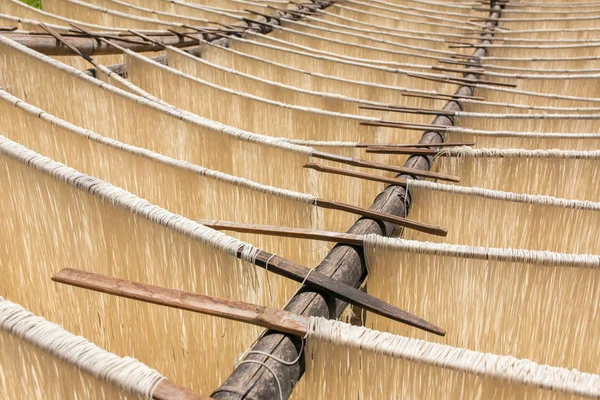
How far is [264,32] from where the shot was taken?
487 centimetres

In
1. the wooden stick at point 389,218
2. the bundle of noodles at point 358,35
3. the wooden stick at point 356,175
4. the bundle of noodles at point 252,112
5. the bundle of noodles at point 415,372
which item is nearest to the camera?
the bundle of noodles at point 415,372

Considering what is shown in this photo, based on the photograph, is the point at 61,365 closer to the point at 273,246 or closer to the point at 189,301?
the point at 189,301

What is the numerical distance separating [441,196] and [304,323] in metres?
0.94

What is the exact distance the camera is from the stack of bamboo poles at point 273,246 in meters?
1.12

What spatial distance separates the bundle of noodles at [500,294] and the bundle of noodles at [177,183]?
0.32 metres

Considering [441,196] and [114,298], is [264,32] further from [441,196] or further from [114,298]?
[114,298]

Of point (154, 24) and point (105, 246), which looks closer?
point (105, 246)

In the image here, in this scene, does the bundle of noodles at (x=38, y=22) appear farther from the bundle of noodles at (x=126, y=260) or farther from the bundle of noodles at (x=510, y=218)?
the bundle of noodles at (x=510, y=218)

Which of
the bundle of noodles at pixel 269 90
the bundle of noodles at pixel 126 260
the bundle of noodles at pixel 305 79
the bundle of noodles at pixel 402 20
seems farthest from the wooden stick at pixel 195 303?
the bundle of noodles at pixel 402 20

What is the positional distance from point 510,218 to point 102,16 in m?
3.85

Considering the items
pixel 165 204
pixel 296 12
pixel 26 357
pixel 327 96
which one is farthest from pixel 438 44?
pixel 26 357

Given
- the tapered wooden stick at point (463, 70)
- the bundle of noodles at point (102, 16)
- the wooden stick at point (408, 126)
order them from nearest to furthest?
1. the wooden stick at point (408, 126)
2. the tapered wooden stick at point (463, 70)
3. the bundle of noodles at point (102, 16)

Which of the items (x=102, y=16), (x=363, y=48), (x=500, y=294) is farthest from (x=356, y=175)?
(x=102, y=16)

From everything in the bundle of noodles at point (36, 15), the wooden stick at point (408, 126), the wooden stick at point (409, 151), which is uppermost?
the bundle of noodles at point (36, 15)
